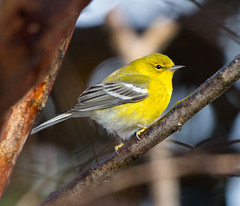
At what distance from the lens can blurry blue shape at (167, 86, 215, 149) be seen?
14.7ft

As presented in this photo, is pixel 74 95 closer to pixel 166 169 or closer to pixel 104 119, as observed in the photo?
pixel 104 119

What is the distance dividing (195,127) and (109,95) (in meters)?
1.46

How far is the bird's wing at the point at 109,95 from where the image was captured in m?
Answer: 3.67

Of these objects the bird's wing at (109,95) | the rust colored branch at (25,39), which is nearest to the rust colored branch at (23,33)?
the rust colored branch at (25,39)

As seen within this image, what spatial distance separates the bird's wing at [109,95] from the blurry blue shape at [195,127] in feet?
2.83

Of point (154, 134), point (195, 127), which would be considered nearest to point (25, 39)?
point (154, 134)

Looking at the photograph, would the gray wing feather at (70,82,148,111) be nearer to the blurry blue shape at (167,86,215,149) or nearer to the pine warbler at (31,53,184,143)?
the pine warbler at (31,53,184,143)

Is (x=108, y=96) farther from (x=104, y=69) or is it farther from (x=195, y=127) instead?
(x=195, y=127)

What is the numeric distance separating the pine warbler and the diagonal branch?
1024 mm

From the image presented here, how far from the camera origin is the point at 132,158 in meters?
2.32

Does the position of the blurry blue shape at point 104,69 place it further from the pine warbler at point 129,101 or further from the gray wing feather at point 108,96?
the gray wing feather at point 108,96

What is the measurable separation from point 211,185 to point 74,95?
7.00 ft

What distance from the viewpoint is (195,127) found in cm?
468

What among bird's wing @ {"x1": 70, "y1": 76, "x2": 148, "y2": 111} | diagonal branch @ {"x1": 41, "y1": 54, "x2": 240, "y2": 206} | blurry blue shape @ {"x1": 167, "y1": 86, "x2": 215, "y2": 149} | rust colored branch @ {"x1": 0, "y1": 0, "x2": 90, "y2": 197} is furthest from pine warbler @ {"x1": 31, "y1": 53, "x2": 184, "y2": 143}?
rust colored branch @ {"x1": 0, "y1": 0, "x2": 90, "y2": 197}
